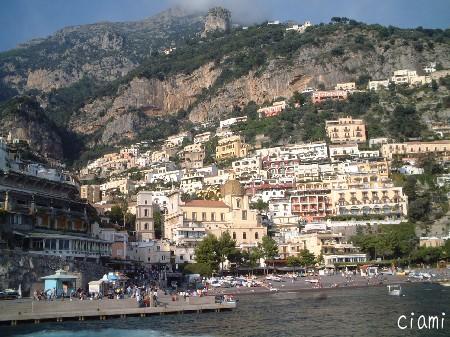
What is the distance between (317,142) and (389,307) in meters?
98.1

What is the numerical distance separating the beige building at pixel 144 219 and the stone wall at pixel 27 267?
42.6 metres

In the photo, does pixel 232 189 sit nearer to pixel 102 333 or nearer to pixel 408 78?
pixel 102 333

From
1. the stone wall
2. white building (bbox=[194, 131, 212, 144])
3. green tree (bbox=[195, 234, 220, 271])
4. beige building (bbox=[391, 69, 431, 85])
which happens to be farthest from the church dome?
beige building (bbox=[391, 69, 431, 85])

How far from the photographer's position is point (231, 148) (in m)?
162

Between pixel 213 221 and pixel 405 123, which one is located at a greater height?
pixel 405 123

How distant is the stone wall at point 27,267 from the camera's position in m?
50.5

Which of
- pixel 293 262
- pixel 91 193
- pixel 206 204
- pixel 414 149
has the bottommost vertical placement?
pixel 293 262

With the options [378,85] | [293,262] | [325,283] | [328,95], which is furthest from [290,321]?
[378,85]

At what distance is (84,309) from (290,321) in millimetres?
15422

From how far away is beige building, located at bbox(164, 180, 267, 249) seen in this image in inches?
4023

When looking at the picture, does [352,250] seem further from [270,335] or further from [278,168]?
[270,335]

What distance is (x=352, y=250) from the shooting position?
102 m

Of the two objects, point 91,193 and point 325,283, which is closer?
point 325,283

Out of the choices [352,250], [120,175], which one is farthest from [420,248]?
[120,175]
